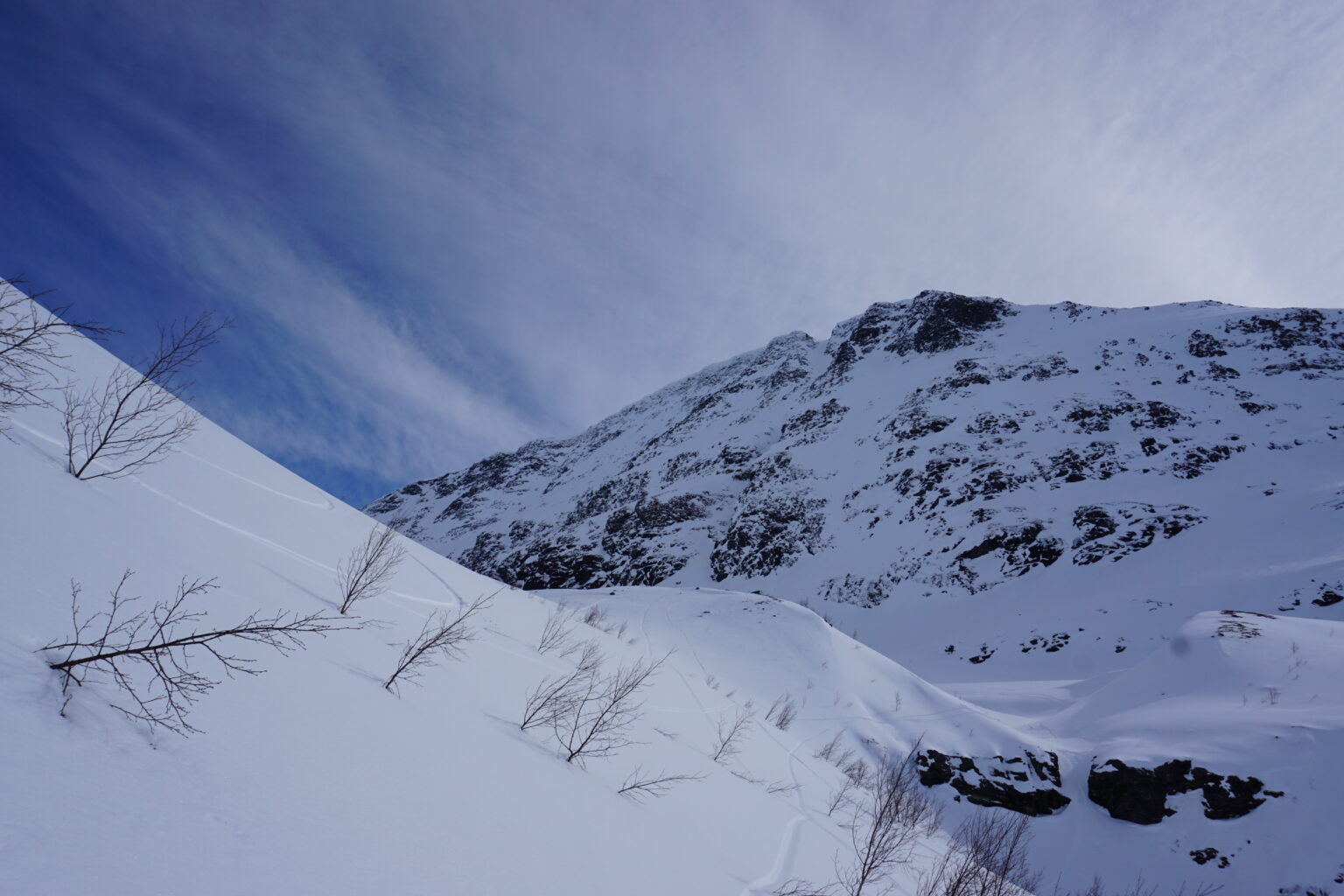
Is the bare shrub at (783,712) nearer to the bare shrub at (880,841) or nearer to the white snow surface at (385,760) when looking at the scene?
the white snow surface at (385,760)

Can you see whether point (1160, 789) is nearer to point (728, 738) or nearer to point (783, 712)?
point (783, 712)

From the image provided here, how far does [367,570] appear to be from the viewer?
481cm

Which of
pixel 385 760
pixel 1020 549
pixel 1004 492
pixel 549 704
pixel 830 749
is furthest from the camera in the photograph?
pixel 1004 492

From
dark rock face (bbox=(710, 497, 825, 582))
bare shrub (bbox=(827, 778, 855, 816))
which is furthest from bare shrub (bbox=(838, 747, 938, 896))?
dark rock face (bbox=(710, 497, 825, 582))

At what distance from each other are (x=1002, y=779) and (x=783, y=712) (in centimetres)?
448

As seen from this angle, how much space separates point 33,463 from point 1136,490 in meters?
35.3

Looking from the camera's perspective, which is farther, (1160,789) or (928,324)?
(928,324)

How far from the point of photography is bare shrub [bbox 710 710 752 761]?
6.32m

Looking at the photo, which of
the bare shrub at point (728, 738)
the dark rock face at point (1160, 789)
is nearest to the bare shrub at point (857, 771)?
the bare shrub at point (728, 738)

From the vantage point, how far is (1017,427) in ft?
114

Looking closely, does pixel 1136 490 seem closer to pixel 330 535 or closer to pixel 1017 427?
pixel 1017 427

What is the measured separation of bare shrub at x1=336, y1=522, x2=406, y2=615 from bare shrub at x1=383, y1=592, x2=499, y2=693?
0.59 meters

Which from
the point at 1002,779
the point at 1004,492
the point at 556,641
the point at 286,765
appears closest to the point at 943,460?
the point at 1004,492

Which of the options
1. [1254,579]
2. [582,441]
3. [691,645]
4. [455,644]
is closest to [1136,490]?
[1254,579]
